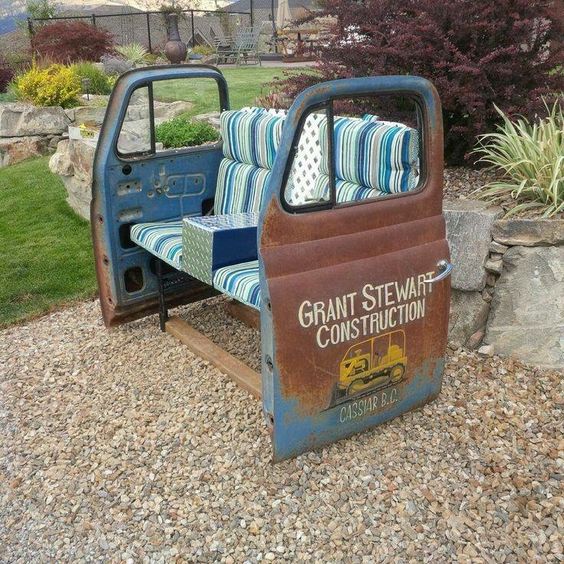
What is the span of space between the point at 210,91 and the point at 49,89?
347cm

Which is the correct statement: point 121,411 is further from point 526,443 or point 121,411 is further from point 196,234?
point 526,443

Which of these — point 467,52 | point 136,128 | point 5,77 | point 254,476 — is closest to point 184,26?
point 5,77

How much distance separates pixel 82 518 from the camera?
2.89 metres

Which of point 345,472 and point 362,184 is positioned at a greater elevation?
point 362,184

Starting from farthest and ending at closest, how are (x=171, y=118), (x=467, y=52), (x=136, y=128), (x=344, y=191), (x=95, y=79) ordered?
1. (x=95, y=79)
2. (x=171, y=118)
3. (x=136, y=128)
4. (x=467, y=52)
5. (x=344, y=191)

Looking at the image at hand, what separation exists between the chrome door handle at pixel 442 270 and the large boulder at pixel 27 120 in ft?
28.3

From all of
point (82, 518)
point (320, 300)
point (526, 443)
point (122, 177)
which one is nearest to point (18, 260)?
point (122, 177)

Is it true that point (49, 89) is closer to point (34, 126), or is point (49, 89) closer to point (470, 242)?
point (34, 126)

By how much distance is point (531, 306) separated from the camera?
12.5ft

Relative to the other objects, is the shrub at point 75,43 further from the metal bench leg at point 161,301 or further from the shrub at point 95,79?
the metal bench leg at point 161,301

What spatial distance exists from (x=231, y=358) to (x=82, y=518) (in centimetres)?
124

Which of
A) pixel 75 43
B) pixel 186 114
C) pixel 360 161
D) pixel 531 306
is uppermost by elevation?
pixel 75 43

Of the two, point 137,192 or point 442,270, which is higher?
point 137,192

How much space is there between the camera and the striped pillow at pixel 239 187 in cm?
418
